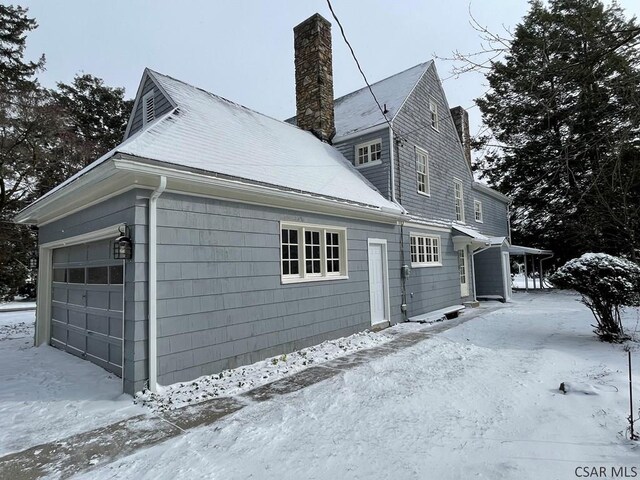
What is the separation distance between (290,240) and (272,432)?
4.03 m

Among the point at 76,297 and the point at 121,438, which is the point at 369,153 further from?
the point at 121,438

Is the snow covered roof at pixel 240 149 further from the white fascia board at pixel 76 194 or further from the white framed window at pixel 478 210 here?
the white framed window at pixel 478 210

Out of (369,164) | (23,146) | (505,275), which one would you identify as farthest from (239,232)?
(505,275)

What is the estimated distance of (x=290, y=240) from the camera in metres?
7.12

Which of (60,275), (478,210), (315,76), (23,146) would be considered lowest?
(60,275)

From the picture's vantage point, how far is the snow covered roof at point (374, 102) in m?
11.5

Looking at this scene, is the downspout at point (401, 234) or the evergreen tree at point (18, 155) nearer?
the downspout at point (401, 234)

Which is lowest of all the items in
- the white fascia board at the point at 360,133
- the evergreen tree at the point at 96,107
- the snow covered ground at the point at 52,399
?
the snow covered ground at the point at 52,399

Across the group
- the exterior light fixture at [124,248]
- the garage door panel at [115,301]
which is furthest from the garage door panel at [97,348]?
the exterior light fixture at [124,248]

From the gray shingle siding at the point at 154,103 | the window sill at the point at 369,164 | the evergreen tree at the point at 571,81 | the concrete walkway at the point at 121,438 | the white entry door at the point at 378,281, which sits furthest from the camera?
the window sill at the point at 369,164

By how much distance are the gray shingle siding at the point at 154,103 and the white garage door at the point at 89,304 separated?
3.48 m

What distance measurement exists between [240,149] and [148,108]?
133 inches

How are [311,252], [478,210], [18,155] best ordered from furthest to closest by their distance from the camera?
1. [478,210]
2. [18,155]
3. [311,252]

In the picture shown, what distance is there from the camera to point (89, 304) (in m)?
6.33
